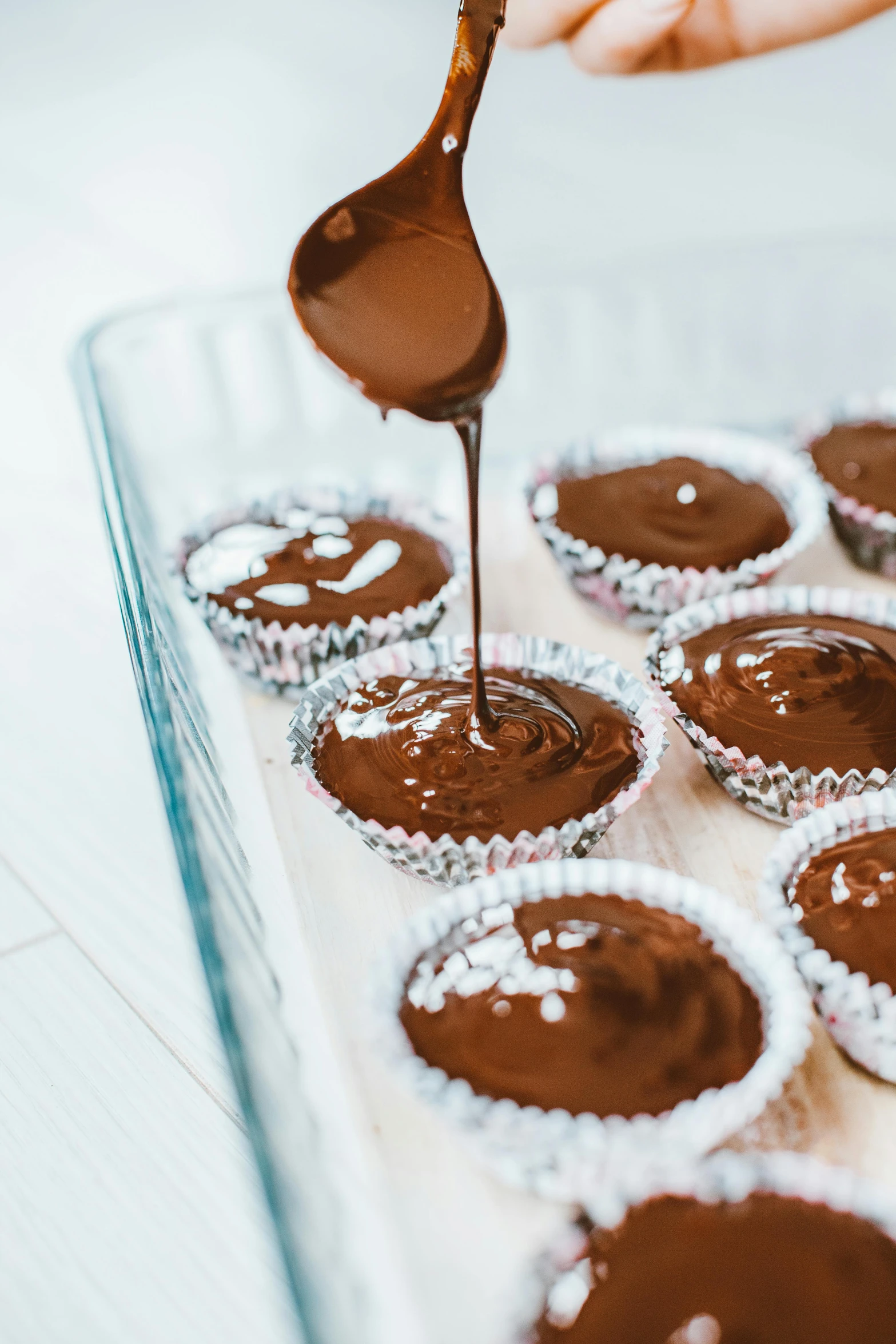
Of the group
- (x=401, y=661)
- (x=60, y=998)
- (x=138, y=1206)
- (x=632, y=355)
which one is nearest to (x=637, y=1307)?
(x=138, y=1206)

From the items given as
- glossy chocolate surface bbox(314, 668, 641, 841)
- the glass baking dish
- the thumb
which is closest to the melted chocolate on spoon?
glossy chocolate surface bbox(314, 668, 641, 841)

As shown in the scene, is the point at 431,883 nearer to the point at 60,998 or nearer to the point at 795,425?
the point at 60,998

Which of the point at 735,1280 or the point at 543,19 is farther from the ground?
the point at 543,19

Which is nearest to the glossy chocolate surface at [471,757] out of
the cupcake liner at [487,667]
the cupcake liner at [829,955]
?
the cupcake liner at [487,667]

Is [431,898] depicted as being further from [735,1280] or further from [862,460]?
[862,460]

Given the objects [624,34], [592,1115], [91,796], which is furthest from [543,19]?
[592,1115]

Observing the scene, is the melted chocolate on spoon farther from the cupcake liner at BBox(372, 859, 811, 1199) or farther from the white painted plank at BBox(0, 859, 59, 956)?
the white painted plank at BBox(0, 859, 59, 956)
